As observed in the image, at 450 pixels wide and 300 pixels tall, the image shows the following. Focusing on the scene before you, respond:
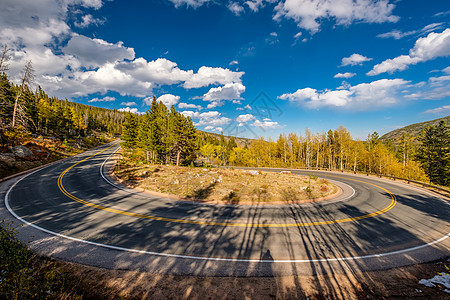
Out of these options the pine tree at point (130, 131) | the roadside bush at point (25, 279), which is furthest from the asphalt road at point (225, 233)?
the pine tree at point (130, 131)

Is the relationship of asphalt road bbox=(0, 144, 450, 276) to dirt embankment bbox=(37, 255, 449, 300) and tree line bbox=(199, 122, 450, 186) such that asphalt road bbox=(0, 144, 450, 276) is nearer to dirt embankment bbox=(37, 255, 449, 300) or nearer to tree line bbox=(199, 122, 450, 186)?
dirt embankment bbox=(37, 255, 449, 300)

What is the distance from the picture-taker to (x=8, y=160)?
2273cm

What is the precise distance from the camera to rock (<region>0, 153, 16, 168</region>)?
72.1ft

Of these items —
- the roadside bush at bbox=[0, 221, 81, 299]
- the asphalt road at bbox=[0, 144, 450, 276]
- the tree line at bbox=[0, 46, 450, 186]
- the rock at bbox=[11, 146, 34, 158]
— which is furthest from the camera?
the tree line at bbox=[0, 46, 450, 186]

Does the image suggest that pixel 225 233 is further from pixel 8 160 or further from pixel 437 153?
pixel 437 153

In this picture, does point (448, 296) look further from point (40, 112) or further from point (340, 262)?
point (40, 112)

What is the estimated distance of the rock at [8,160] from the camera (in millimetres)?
21969

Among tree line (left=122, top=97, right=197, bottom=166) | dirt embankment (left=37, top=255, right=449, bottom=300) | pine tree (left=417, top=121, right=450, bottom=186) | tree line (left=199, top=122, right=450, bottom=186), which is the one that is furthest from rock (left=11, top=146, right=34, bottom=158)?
pine tree (left=417, top=121, right=450, bottom=186)

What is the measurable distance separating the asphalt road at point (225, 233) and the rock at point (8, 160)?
11.0 metres

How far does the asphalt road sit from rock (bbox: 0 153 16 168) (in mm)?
11045

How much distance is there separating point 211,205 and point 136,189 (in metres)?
8.78

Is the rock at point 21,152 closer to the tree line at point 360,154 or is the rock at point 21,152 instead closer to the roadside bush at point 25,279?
the roadside bush at point 25,279

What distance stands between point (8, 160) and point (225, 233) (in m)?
32.9

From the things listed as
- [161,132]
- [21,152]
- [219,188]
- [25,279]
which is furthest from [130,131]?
[25,279]
